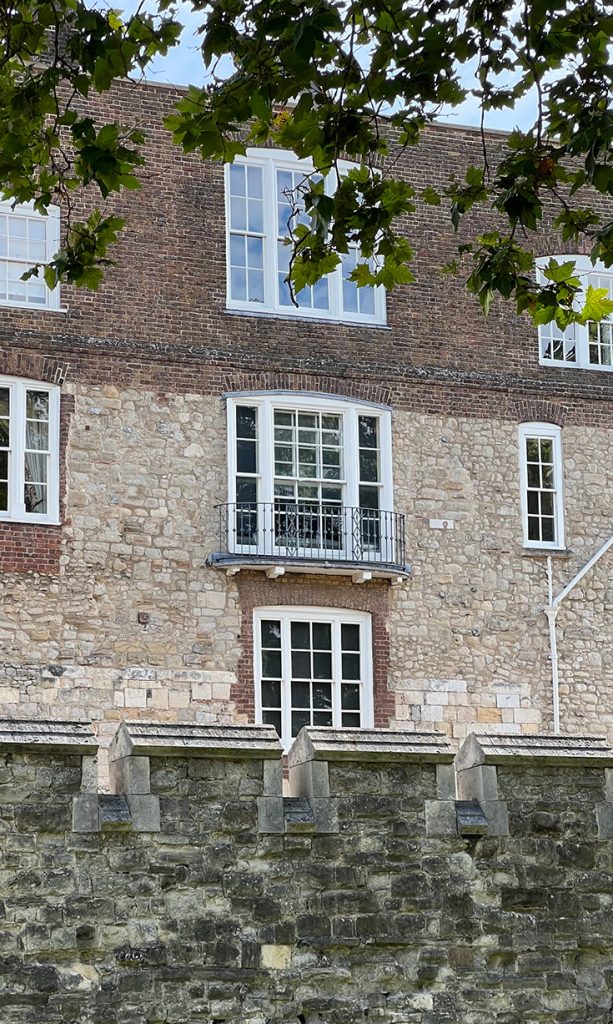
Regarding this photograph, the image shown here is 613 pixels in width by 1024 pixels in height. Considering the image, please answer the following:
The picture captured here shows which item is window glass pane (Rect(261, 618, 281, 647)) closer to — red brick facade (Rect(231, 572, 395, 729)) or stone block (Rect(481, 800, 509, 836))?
red brick facade (Rect(231, 572, 395, 729))

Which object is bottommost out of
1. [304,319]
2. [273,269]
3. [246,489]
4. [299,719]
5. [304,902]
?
[304,902]

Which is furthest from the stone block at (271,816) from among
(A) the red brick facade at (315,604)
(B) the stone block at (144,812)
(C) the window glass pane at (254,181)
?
(C) the window glass pane at (254,181)

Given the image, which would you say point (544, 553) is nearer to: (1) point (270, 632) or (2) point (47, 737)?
(1) point (270, 632)

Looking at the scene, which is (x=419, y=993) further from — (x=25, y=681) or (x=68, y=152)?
(x=68, y=152)

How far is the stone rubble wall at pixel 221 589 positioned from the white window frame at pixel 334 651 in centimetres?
26

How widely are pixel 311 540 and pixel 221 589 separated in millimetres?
1459

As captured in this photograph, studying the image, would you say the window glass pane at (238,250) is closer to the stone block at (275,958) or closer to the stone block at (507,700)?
the stone block at (507,700)

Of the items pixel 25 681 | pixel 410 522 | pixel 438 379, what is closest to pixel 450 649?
pixel 410 522

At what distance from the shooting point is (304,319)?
23672 millimetres

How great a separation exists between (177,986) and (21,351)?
1311cm

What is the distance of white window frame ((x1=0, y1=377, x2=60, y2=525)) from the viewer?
2177cm

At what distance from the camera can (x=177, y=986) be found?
10414 millimetres

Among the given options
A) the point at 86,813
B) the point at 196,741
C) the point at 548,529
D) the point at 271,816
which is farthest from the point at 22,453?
the point at 86,813

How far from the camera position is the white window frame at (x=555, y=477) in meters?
24.4
